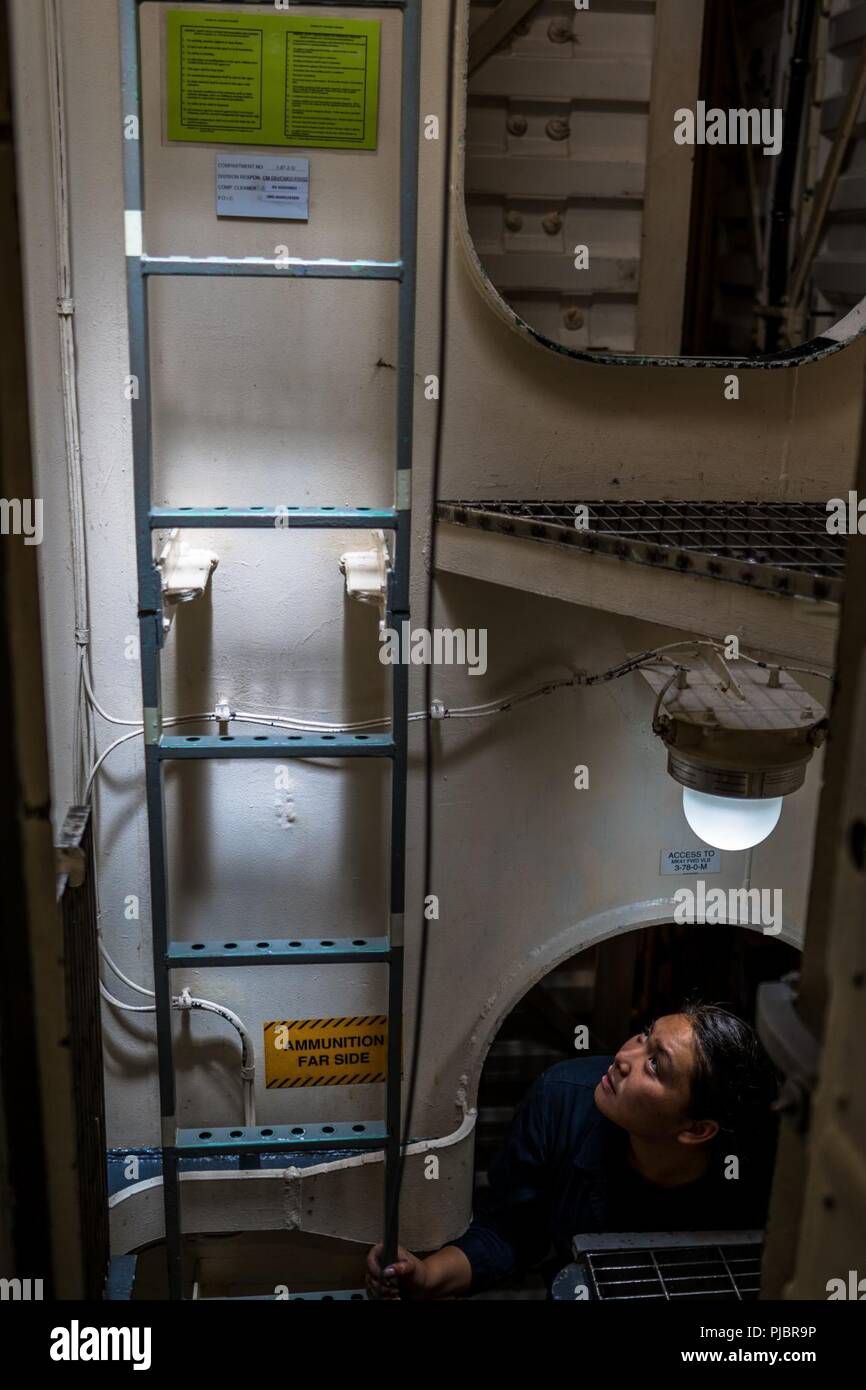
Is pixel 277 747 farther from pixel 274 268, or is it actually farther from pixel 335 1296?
pixel 335 1296

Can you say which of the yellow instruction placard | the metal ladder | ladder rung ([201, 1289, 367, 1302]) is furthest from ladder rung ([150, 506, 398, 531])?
ladder rung ([201, 1289, 367, 1302])

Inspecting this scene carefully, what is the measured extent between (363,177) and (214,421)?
20.1 inches

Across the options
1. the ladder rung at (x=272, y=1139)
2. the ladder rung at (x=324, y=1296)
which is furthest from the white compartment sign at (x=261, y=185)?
the ladder rung at (x=324, y=1296)

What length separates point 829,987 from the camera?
0.80m

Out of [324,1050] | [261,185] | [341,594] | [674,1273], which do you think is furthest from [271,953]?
[261,185]

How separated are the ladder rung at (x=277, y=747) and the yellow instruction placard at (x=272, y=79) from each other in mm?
1054

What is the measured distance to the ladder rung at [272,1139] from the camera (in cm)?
238

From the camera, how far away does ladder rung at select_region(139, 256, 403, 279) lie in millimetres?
1979

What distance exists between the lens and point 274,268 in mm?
1981

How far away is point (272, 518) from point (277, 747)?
1.35 ft

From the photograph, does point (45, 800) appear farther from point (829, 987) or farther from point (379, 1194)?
point (379, 1194)

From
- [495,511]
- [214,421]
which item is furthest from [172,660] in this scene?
[495,511]

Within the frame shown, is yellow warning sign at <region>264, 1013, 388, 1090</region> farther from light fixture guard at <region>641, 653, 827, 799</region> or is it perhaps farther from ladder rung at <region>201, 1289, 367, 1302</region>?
light fixture guard at <region>641, 653, 827, 799</region>

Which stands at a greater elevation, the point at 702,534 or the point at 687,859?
the point at 702,534
